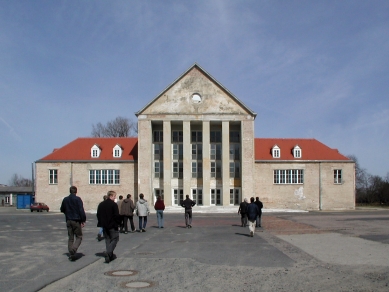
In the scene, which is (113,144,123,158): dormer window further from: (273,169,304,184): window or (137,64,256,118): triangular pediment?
(273,169,304,184): window

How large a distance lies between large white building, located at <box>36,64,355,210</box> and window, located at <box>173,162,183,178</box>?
0.39 ft

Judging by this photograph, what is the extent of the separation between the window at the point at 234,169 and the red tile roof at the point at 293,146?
2.71m

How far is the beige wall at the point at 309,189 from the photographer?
5072 cm

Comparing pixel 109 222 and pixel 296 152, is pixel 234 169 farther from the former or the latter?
pixel 109 222

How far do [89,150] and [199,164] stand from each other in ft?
44.4

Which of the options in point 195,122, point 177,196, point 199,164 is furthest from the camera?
point 199,164

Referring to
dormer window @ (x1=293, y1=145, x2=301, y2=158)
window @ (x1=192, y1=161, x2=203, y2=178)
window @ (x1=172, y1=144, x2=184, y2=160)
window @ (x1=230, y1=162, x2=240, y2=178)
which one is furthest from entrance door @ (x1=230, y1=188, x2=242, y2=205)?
dormer window @ (x1=293, y1=145, x2=301, y2=158)

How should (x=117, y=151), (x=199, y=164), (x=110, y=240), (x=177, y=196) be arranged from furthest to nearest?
1. (x=117, y=151)
2. (x=199, y=164)
3. (x=177, y=196)
4. (x=110, y=240)

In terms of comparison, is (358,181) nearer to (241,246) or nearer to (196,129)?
(196,129)

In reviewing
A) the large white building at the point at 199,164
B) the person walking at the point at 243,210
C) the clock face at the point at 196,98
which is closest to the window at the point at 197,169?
the large white building at the point at 199,164

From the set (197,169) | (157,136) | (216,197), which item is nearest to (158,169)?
(157,136)

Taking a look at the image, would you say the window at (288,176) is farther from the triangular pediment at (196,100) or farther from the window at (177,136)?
the window at (177,136)

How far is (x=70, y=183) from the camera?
50500 millimetres

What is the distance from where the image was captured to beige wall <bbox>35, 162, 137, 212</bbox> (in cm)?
5022
